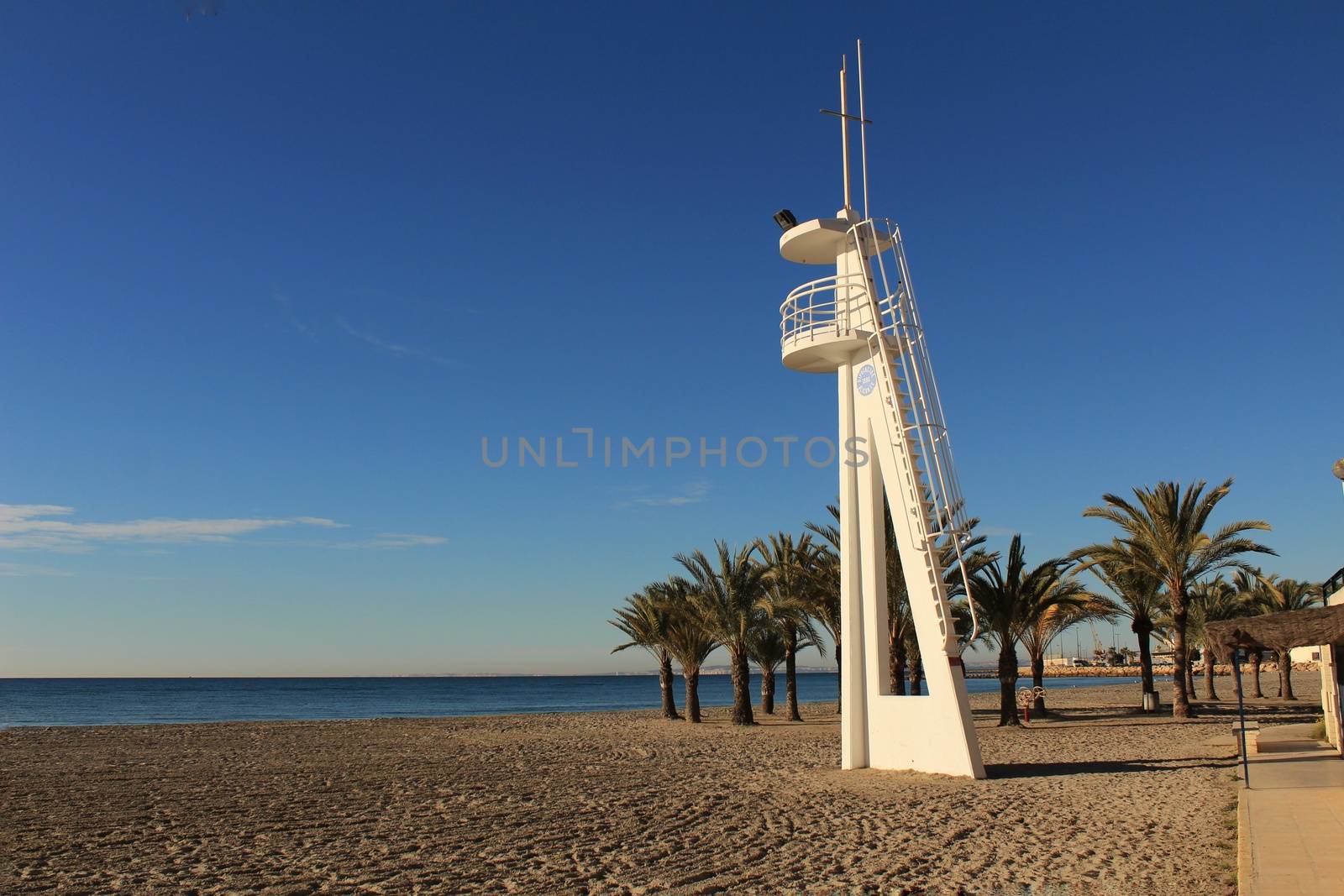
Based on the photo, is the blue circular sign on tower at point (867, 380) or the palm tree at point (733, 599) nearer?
the blue circular sign on tower at point (867, 380)

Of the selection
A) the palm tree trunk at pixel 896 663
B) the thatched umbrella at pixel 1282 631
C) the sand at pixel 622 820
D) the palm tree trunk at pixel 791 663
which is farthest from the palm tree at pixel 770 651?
the thatched umbrella at pixel 1282 631

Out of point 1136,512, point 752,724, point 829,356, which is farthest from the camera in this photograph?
point 752,724

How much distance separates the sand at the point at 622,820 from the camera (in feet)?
29.6

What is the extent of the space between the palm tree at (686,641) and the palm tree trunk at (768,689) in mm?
2105

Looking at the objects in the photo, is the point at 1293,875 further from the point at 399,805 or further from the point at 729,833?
the point at 399,805

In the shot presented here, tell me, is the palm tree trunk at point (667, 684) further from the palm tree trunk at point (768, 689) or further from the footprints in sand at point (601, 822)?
the footprints in sand at point (601, 822)

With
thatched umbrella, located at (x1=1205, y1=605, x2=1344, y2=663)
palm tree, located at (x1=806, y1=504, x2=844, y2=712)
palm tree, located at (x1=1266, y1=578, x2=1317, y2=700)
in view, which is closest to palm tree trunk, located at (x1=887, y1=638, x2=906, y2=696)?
palm tree, located at (x1=806, y1=504, x2=844, y2=712)

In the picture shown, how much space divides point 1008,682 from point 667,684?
1223 cm

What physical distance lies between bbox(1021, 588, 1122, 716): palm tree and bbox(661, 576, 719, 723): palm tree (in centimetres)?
955

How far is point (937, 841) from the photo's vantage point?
34.0ft

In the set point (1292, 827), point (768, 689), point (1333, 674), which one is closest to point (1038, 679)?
point (768, 689)

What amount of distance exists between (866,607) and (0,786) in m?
14.1

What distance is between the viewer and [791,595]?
2792cm

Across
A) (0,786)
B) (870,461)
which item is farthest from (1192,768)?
(0,786)
